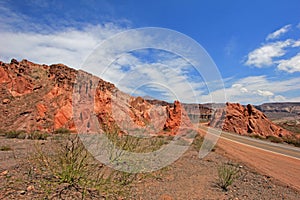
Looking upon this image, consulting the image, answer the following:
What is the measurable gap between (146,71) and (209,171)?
381 centimetres

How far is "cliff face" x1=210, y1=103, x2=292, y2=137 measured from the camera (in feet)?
103

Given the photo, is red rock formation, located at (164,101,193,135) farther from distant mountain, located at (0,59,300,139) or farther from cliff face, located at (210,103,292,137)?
cliff face, located at (210,103,292,137)

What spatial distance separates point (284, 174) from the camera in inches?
332

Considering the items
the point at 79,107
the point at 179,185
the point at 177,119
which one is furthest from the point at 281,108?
the point at 179,185

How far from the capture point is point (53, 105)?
22.4m

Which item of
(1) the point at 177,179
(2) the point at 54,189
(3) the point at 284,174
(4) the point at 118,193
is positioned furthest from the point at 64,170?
(3) the point at 284,174

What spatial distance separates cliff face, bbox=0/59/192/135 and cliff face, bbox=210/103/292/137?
33.5 feet

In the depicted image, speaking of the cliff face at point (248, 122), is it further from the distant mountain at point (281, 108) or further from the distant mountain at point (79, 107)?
the distant mountain at point (281, 108)

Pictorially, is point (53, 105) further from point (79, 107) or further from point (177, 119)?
point (177, 119)

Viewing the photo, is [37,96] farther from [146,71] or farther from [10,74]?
[146,71]

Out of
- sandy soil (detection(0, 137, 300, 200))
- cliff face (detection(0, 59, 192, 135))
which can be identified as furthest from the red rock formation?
sandy soil (detection(0, 137, 300, 200))

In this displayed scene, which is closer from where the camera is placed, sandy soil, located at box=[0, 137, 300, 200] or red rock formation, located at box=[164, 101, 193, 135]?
sandy soil, located at box=[0, 137, 300, 200]

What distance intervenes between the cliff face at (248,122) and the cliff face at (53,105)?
10.2 metres

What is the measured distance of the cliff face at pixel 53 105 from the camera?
18000 mm
